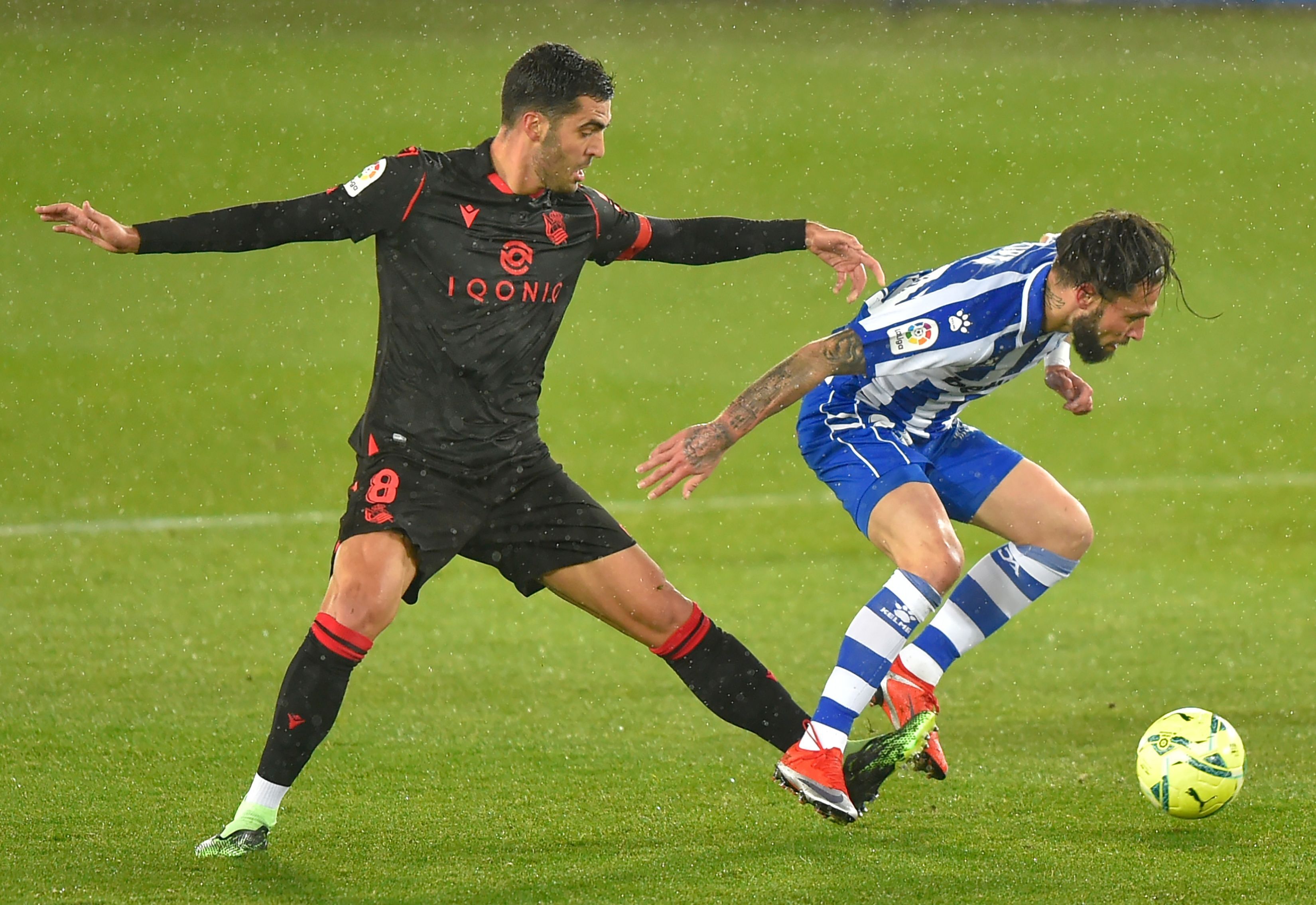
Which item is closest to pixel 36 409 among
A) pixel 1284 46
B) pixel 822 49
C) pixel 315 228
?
pixel 315 228

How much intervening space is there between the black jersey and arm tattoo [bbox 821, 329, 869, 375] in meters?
0.88

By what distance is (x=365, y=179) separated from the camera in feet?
16.0

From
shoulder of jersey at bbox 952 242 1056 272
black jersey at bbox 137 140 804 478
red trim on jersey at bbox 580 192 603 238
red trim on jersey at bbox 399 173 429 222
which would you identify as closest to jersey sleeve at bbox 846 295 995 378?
shoulder of jersey at bbox 952 242 1056 272

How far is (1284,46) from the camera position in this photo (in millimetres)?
28438

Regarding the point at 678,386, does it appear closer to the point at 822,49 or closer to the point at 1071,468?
the point at 1071,468

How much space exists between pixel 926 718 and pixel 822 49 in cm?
2345

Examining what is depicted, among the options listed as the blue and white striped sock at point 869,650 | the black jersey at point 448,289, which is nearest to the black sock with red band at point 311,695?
the black jersey at point 448,289

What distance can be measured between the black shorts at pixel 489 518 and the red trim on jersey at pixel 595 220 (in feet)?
2.51

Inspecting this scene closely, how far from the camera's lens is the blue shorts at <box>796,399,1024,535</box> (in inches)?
212

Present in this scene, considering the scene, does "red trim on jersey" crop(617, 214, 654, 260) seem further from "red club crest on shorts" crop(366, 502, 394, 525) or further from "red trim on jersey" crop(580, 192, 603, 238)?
"red club crest on shorts" crop(366, 502, 394, 525)

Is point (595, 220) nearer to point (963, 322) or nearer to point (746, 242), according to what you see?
point (746, 242)

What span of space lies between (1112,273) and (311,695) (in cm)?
276

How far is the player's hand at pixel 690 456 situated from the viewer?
15.6 feet

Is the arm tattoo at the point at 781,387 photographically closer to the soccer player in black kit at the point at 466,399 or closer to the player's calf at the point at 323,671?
the soccer player in black kit at the point at 466,399
